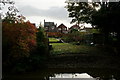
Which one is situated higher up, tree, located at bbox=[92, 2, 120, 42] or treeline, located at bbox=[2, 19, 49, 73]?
tree, located at bbox=[92, 2, 120, 42]

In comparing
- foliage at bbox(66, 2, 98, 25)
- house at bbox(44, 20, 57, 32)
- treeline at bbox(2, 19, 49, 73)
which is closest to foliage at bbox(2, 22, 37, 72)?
treeline at bbox(2, 19, 49, 73)

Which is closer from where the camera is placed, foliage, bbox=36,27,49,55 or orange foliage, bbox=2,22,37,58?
orange foliage, bbox=2,22,37,58

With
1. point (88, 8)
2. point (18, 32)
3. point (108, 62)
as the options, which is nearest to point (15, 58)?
point (18, 32)

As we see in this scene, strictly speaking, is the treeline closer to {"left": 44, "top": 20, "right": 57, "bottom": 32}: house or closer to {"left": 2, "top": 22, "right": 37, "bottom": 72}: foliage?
{"left": 2, "top": 22, "right": 37, "bottom": 72}: foliage

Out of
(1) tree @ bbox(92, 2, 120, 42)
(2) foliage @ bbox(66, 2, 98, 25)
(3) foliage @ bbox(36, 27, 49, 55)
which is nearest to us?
(3) foliage @ bbox(36, 27, 49, 55)

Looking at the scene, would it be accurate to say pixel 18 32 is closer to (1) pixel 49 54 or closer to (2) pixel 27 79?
(2) pixel 27 79

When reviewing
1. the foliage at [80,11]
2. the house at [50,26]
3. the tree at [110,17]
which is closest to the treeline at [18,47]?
the tree at [110,17]

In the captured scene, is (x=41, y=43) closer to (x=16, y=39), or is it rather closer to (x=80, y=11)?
(x=16, y=39)

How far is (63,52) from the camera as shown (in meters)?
16.6

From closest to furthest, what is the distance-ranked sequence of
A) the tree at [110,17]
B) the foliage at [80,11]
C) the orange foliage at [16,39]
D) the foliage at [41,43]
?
the orange foliage at [16,39] → the foliage at [41,43] → the tree at [110,17] → the foliage at [80,11]

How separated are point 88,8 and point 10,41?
460 inches

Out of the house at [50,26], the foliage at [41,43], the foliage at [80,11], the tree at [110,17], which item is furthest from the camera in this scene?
the house at [50,26]

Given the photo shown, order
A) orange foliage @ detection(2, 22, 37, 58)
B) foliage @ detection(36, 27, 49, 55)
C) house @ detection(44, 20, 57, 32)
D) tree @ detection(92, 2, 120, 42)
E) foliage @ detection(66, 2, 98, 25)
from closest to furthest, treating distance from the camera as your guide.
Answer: orange foliage @ detection(2, 22, 37, 58)
foliage @ detection(36, 27, 49, 55)
tree @ detection(92, 2, 120, 42)
foliage @ detection(66, 2, 98, 25)
house @ detection(44, 20, 57, 32)

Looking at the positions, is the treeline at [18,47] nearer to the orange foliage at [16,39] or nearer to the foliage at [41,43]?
the orange foliage at [16,39]
